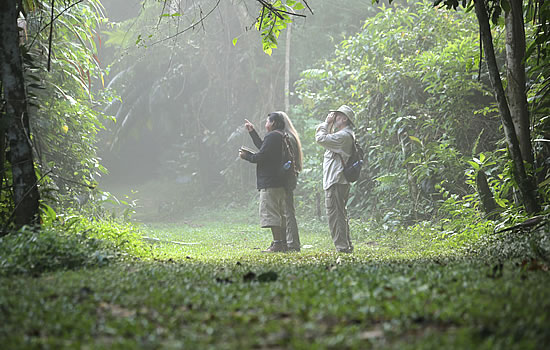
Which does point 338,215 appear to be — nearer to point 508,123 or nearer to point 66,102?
point 508,123

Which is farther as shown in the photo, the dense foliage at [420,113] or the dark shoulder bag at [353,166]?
the dense foliage at [420,113]

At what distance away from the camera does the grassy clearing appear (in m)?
1.91

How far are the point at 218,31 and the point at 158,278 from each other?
1872 centimetres

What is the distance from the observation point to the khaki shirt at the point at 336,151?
7.70 m

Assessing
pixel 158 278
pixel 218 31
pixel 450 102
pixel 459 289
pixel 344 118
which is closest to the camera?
pixel 459 289

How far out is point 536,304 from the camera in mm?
2225

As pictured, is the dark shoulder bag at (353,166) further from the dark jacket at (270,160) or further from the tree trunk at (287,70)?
the tree trunk at (287,70)

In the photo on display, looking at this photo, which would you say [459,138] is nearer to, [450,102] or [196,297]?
[450,102]

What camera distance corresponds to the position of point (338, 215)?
766 cm

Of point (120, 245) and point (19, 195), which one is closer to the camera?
point (19, 195)

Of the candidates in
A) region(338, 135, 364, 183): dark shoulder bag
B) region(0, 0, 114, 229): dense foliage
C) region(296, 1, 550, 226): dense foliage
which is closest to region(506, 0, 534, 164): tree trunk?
region(296, 1, 550, 226): dense foliage

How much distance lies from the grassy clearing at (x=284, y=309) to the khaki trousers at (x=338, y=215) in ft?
13.2

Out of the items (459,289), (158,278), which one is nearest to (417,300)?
(459,289)

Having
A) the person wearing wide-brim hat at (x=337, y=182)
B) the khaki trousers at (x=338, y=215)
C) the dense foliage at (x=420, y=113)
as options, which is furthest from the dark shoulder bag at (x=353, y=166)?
the dense foliage at (x=420, y=113)
